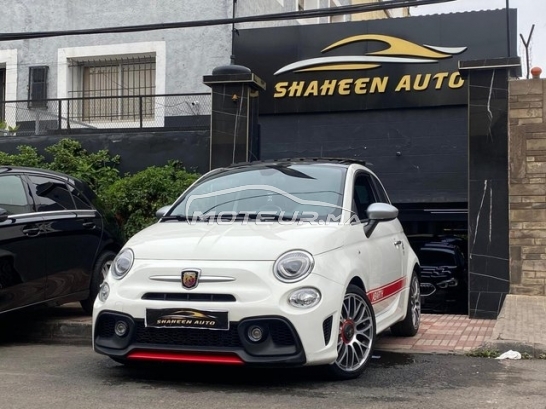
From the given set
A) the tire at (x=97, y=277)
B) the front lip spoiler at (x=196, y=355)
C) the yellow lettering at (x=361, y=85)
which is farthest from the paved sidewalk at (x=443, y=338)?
the yellow lettering at (x=361, y=85)

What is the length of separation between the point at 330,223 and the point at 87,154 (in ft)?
26.4

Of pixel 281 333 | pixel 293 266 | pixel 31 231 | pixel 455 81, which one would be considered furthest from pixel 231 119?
pixel 281 333

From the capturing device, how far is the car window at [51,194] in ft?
24.3

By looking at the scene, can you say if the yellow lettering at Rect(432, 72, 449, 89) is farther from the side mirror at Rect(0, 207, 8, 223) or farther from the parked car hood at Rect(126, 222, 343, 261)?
the side mirror at Rect(0, 207, 8, 223)

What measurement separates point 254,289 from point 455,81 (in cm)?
1040

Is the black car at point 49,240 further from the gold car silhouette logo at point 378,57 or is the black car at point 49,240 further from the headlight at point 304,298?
the gold car silhouette logo at point 378,57

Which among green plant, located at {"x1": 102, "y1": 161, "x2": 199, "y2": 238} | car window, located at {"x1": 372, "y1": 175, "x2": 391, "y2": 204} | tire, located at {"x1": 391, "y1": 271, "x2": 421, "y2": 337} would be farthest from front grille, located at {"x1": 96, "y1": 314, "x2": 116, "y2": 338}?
green plant, located at {"x1": 102, "y1": 161, "x2": 199, "y2": 238}

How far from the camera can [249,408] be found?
463cm

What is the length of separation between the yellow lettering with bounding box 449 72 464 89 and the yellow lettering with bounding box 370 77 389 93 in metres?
1.25

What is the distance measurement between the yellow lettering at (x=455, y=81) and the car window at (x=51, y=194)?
8859 mm

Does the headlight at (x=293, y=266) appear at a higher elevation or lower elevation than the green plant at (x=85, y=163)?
lower

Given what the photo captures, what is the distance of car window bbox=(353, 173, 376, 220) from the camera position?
20.9 feet

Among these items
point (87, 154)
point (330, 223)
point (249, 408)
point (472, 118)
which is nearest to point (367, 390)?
point (249, 408)

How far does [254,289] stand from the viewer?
16.4ft
